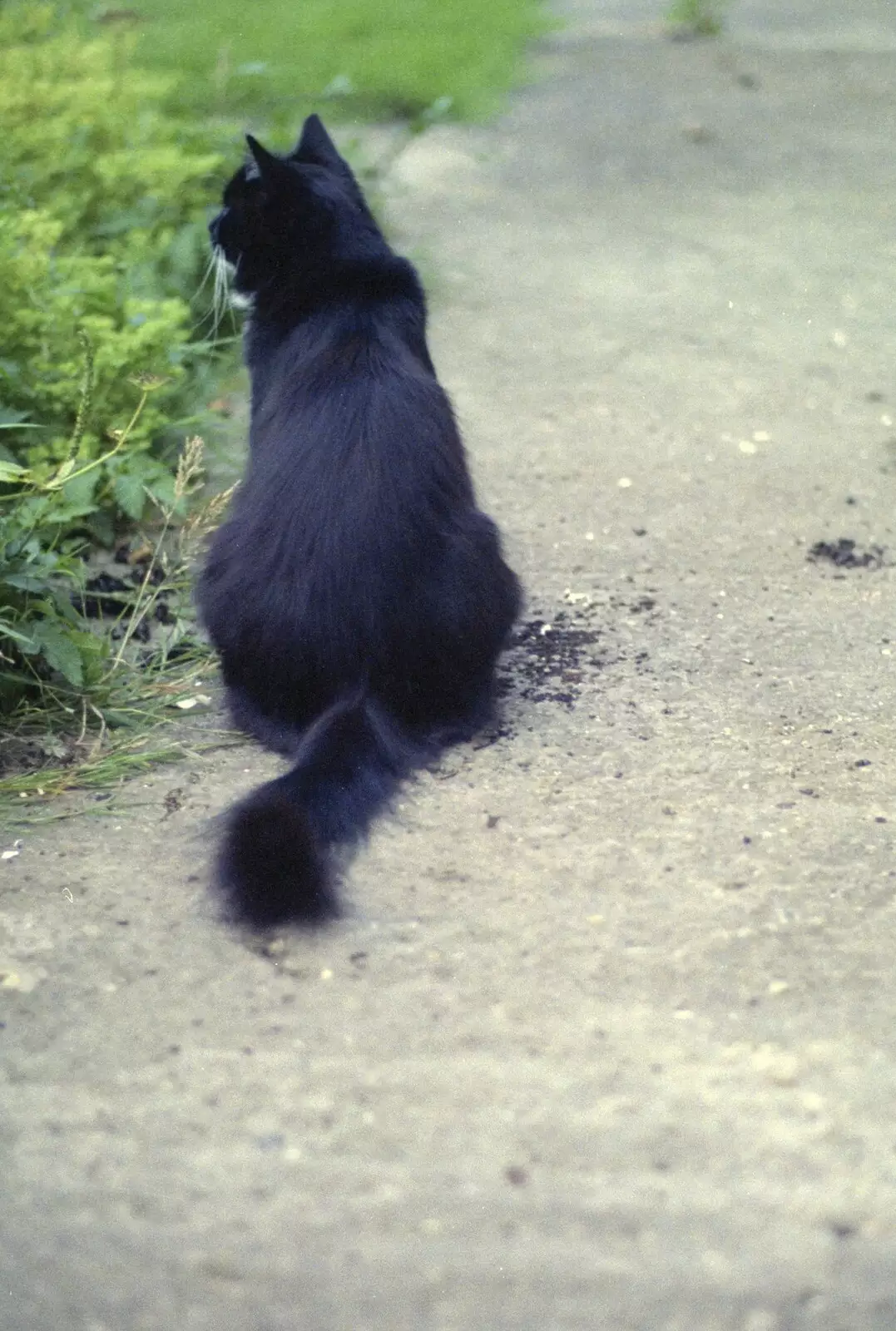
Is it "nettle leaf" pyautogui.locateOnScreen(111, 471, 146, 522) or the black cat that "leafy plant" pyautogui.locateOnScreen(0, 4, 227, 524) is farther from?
the black cat

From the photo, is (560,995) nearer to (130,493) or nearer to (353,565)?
(353,565)

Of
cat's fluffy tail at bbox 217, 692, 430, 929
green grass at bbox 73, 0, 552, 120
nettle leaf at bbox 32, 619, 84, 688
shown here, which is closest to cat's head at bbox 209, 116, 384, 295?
nettle leaf at bbox 32, 619, 84, 688

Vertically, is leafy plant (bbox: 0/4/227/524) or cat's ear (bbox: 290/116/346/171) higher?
cat's ear (bbox: 290/116/346/171)

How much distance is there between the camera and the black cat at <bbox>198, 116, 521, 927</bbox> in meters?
2.49

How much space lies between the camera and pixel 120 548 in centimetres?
348

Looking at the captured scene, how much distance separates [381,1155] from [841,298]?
3.79 meters

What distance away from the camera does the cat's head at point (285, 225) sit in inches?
112

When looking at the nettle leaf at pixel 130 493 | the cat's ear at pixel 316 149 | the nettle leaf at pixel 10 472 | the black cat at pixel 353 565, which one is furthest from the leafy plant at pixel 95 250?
the cat's ear at pixel 316 149

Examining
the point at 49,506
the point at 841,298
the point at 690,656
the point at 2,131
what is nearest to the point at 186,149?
the point at 2,131

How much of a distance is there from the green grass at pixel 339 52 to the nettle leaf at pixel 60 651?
311 cm

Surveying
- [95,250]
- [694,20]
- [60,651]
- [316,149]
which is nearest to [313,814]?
[60,651]

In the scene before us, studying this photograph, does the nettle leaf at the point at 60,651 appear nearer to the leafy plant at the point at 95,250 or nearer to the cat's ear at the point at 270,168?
the leafy plant at the point at 95,250

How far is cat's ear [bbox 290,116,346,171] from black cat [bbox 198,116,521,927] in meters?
0.31

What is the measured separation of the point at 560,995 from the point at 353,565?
2.89ft
